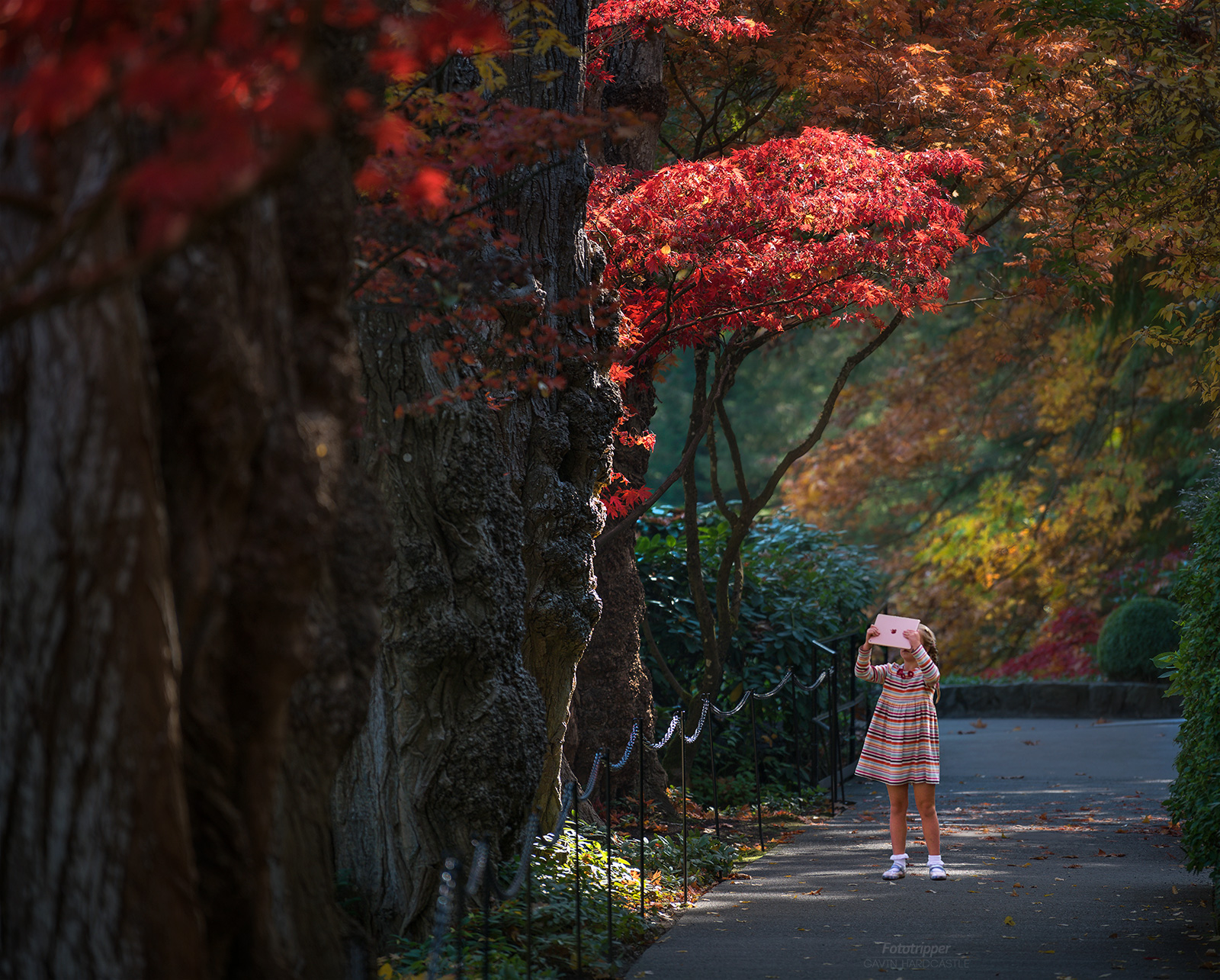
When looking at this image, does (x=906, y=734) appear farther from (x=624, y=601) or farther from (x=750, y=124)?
(x=750, y=124)

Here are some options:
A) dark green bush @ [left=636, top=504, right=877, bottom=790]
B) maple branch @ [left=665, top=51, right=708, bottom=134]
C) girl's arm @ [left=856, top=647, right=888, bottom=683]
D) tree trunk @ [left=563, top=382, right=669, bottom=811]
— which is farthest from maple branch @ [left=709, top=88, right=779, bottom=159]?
girl's arm @ [left=856, top=647, right=888, bottom=683]

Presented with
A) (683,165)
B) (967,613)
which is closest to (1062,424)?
(967,613)

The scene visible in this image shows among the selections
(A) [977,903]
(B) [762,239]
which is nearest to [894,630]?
(A) [977,903]

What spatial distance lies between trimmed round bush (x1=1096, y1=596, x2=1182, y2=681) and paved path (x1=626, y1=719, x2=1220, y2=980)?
233 inches

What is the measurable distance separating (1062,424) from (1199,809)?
43.6ft

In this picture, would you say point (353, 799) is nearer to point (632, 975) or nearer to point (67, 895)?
point (632, 975)

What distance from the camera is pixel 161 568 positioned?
2.62m

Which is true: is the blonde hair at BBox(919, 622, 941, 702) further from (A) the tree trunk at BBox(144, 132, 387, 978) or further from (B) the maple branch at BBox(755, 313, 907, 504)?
(A) the tree trunk at BBox(144, 132, 387, 978)

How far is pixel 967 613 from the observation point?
20031 millimetres

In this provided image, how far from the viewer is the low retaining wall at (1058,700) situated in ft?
52.7

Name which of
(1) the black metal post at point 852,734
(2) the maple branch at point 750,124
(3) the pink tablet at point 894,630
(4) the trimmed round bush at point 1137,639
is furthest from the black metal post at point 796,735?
(4) the trimmed round bush at point 1137,639

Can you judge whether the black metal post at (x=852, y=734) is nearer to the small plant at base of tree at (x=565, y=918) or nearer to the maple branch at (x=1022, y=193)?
the maple branch at (x=1022, y=193)

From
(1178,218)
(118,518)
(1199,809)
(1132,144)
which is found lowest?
(1199,809)

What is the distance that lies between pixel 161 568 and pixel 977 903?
5127mm
